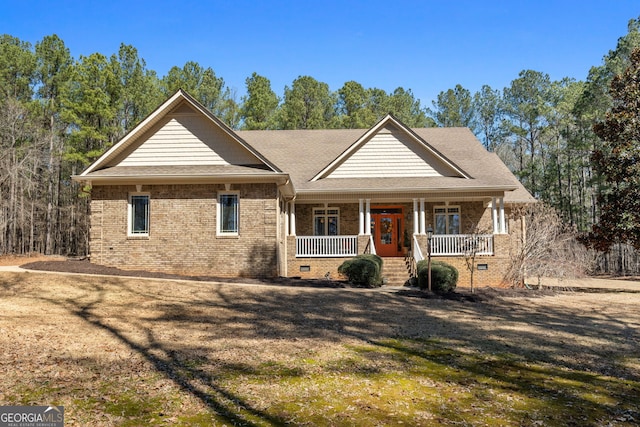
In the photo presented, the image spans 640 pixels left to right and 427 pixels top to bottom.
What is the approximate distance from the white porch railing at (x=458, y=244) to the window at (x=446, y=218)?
195cm

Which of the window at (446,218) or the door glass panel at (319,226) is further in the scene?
the window at (446,218)

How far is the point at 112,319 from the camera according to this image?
8883 mm

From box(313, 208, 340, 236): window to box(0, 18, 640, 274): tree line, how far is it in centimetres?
1879

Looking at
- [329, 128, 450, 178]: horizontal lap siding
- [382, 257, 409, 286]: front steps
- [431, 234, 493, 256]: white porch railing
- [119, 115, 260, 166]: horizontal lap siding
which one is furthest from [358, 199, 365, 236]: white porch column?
[119, 115, 260, 166]: horizontal lap siding

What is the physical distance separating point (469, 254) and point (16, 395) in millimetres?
16278

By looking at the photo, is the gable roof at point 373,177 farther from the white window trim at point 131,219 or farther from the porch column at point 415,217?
the white window trim at point 131,219

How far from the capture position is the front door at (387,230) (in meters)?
21.0

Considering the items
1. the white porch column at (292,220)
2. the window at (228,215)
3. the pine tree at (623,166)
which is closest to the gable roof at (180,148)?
the window at (228,215)

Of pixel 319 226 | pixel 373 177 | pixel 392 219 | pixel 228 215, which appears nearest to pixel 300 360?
pixel 228 215

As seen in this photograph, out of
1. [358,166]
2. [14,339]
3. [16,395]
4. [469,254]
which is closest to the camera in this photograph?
[16,395]

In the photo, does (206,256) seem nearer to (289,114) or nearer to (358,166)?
(358,166)

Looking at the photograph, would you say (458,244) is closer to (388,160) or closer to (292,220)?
(388,160)

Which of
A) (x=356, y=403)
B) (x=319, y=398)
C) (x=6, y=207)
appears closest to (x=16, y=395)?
Result: (x=319, y=398)

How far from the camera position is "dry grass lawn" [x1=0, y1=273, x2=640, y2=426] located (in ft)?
15.8
